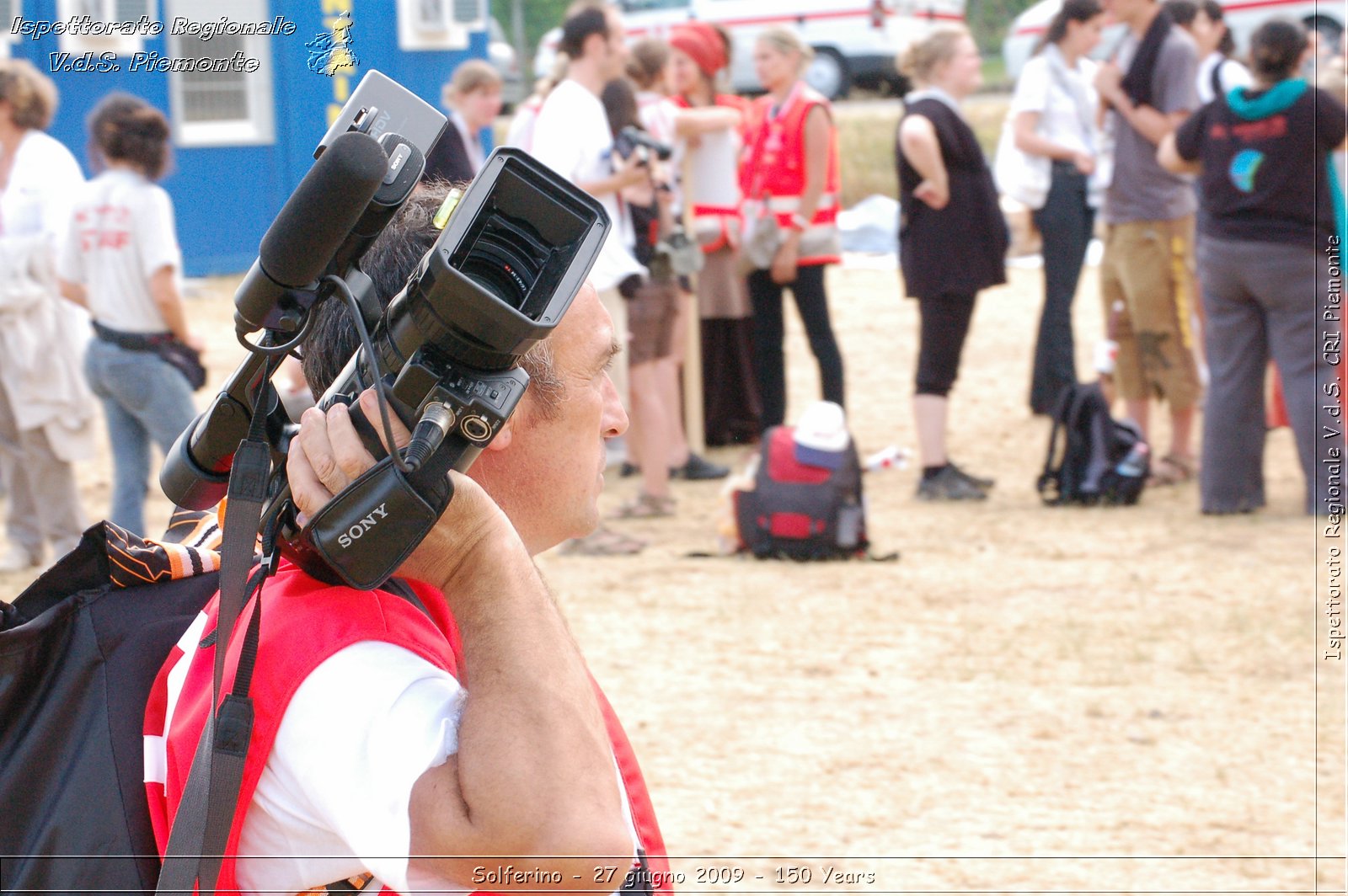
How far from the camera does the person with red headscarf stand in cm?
713

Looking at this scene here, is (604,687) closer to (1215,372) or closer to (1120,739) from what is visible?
(1120,739)

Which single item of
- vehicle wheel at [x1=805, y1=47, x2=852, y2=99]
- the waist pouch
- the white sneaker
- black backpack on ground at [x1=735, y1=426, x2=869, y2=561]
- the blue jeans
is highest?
vehicle wheel at [x1=805, y1=47, x2=852, y2=99]

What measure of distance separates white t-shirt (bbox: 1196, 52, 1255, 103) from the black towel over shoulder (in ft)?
3.73

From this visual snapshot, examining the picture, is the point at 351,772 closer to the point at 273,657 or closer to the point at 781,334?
the point at 273,657

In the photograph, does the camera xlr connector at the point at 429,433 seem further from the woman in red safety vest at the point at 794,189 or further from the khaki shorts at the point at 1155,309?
the khaki shorts at the point at 1155,309

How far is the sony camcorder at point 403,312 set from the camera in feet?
3.95

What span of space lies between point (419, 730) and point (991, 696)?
3457 millimetres

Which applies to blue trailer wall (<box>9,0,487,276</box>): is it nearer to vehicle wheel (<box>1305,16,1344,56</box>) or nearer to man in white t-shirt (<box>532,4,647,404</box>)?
man in white t-shirt (<box>532,4,647,404</box>)

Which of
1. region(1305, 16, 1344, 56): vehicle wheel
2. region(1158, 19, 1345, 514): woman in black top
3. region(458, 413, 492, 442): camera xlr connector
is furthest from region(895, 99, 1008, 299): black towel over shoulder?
region(1305, 16, 1344, 56): vehicle wheel

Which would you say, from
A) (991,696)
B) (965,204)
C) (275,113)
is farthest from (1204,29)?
(275,113)

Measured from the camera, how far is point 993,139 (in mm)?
17641

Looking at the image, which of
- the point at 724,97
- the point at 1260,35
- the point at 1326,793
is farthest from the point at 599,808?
the point at 724,97

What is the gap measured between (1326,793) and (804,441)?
2575 mm

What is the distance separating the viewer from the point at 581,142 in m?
5.81
